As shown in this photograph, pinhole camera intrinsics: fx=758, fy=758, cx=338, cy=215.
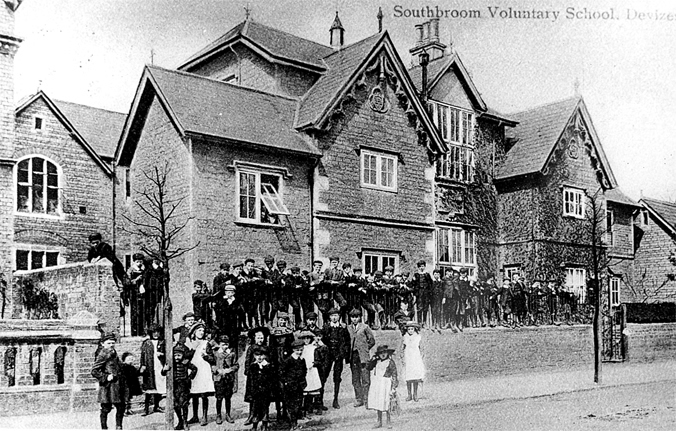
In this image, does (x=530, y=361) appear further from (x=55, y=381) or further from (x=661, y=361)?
(x=55, y=381)

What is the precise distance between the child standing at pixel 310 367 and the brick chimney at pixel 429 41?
12230 millimetres

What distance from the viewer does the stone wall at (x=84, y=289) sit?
35.6 feet

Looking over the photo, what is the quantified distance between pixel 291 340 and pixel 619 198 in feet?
58.4

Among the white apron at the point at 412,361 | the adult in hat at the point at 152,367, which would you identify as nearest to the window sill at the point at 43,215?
the adult in hat at the point at 152,367

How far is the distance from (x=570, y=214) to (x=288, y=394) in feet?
44.6

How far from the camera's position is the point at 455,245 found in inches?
784

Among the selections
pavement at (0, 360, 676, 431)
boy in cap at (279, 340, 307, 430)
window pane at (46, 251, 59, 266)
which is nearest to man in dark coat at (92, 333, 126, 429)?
pavement at (0, 360, 676, 431)

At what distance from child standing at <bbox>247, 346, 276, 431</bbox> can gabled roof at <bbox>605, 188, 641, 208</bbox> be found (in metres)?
17.5

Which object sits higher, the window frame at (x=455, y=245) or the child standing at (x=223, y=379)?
the window frame at (x=455, y=245)

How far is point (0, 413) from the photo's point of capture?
382 inches

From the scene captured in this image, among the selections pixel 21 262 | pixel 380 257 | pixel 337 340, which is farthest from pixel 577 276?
pixel 21 262

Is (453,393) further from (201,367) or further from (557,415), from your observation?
(201,367)

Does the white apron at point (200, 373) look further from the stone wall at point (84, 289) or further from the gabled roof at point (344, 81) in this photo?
the gabled roof at point (344, 81)

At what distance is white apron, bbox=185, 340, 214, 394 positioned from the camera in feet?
32.0
